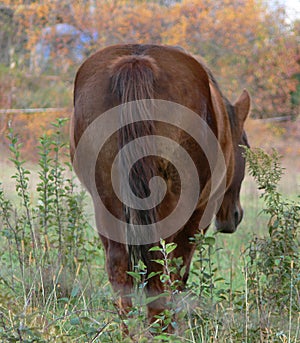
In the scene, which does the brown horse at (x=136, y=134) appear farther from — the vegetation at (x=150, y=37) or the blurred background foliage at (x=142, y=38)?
the vegetation at (x=150, y=37)

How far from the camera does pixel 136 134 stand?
113 inches

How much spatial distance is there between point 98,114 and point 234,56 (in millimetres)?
11873

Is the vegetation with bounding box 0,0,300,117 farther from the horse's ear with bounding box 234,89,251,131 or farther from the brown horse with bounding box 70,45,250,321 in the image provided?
the brown horse with bounding box 70,45,250,321

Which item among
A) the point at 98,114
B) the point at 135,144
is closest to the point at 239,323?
the point at 135,144

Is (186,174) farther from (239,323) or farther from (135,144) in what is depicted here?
(239,323)

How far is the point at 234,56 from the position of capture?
47.2 feet

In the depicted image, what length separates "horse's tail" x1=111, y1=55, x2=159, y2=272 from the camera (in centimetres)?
287

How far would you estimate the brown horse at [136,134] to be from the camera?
114 inches

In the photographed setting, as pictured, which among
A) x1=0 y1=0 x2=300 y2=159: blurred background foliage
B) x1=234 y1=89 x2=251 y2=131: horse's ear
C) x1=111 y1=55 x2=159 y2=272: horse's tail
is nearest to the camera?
x1=111 y1=55 x2=159 y2=272: horse's tail

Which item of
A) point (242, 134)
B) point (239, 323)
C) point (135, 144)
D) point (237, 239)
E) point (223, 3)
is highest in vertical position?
point (223, 3)

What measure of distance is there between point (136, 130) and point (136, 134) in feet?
0.06

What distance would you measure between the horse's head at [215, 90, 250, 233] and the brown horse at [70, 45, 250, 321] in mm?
1492

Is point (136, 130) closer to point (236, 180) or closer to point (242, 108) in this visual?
point (242, 108)

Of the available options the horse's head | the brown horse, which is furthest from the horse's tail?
the horse's head
